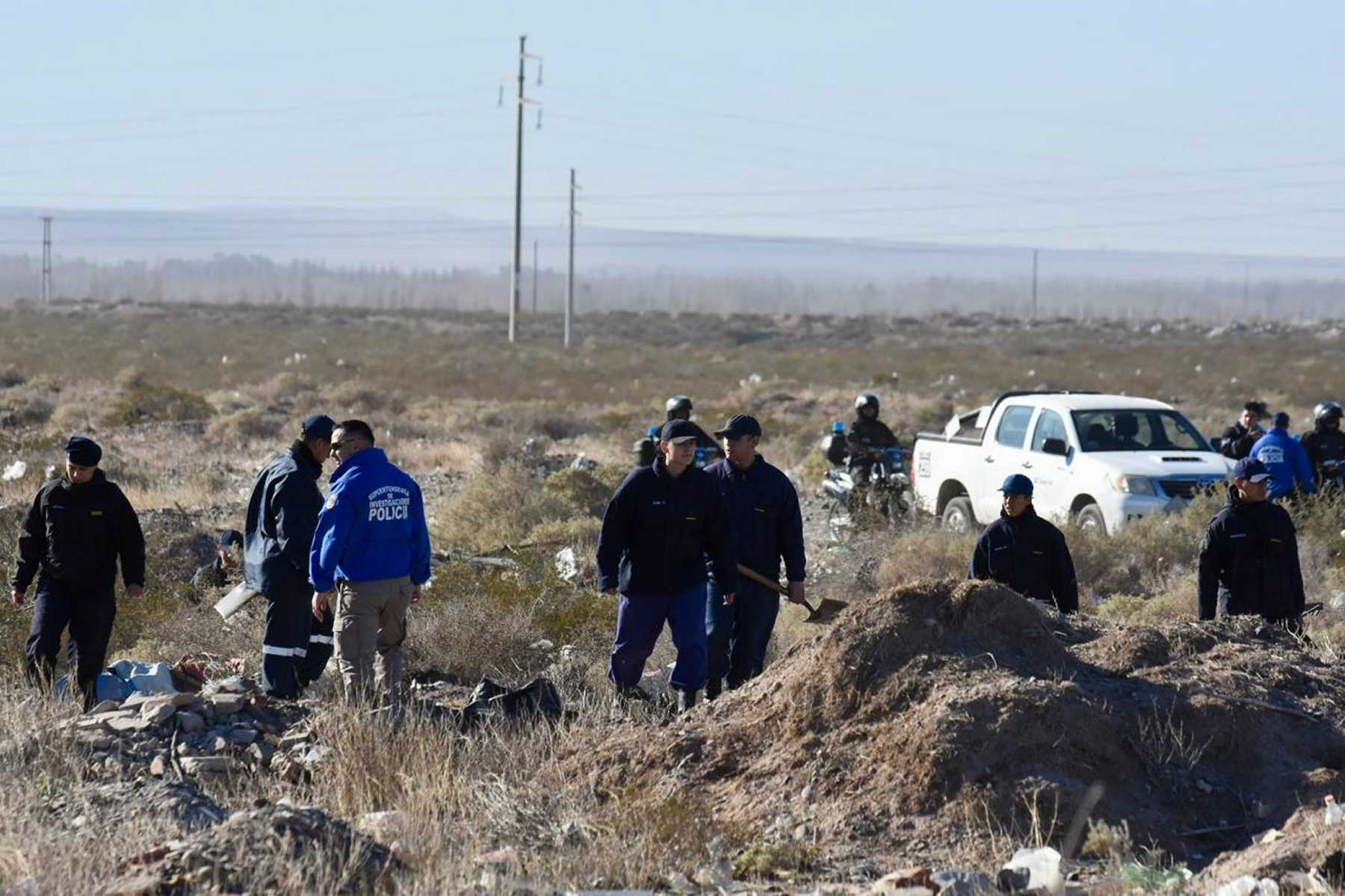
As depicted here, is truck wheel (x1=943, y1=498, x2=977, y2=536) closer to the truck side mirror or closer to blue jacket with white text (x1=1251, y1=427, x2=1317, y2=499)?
the truck side mirror

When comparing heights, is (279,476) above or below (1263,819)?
above

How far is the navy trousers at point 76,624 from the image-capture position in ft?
30.8

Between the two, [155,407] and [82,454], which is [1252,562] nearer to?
[82,454]

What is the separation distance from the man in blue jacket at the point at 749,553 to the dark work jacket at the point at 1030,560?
105cm

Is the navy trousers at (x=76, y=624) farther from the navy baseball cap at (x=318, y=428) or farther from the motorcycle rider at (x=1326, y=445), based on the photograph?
the motorcycle rider at (x=1326, y=445)

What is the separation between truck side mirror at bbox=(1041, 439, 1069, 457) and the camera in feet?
50.7

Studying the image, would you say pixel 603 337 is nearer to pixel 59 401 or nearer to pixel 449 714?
pixel 59 401

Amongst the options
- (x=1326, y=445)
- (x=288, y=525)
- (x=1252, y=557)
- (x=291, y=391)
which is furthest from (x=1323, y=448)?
(x=291, y=391)

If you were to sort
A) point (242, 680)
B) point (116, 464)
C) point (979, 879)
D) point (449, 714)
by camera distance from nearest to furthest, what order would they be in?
point (979, 879) < point (449, 714) < point (242, 680) < point (116, 464)

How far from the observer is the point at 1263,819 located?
7.35m

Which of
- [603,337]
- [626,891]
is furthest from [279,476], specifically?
[603,337]

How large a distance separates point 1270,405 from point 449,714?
119 feet

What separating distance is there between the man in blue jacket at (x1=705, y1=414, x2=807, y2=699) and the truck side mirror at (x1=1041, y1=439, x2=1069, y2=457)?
6.26 metres

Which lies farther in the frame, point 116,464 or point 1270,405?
point 1270,405
